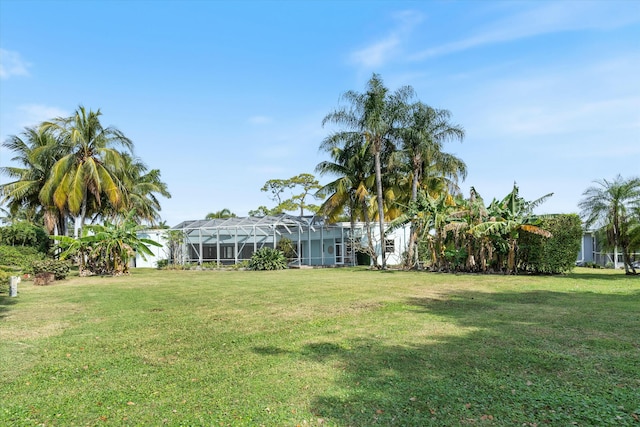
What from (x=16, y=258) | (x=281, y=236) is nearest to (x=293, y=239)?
(x=281, y=236)

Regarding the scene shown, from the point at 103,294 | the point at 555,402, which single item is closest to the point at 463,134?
the point at 103,294

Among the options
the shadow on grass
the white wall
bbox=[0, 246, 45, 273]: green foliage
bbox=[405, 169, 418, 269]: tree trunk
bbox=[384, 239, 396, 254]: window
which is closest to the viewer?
the shadow on grass

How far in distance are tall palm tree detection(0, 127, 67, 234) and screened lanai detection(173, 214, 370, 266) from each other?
8753 mm

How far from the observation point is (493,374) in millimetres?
4727

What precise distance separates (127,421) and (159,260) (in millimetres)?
30925

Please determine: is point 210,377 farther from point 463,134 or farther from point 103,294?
point 463,134

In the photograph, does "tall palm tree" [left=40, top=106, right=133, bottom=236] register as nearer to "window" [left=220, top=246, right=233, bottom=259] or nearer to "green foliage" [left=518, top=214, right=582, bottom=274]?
"window" [left=220, top=246, right=233, bottom=259]

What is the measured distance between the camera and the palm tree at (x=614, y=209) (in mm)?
17156

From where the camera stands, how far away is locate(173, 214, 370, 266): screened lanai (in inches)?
A: 1206

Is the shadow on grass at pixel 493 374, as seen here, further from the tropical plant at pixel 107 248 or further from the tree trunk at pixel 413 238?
the tropical plant at pixel 107 248

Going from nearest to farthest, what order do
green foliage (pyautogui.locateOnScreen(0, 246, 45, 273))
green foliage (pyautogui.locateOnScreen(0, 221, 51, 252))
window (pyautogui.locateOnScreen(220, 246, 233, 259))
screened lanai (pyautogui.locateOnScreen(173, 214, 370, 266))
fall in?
1. green foliage (pyautogui.locateOnScreen(0, 246, 45, 273))
2. green foliage (pyautogui.locateOnScreen(0, 221, 51, 252))
3. screened lanai (pyautogui.locateOnScreen(173, 214, 370, 266))
4. window (pyautogui.locateOnScreen(220, 246, 233, 259))

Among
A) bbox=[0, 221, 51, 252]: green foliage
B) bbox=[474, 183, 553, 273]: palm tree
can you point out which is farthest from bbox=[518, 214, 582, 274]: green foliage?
bbox=[0, 221, 51, 252]: green foliage

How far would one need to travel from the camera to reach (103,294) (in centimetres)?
1315

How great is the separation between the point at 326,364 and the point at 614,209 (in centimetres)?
1762
